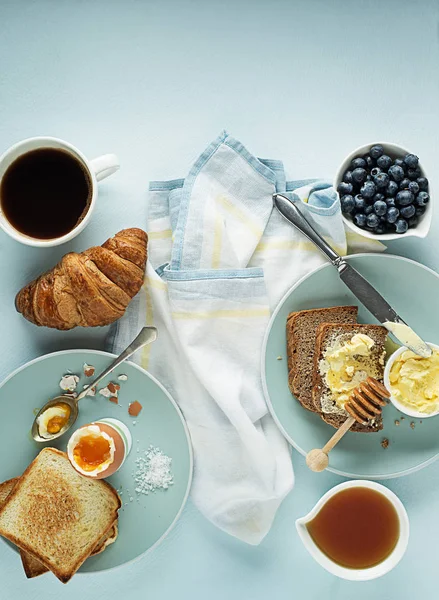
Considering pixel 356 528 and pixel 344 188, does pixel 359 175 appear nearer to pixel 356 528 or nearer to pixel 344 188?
pixel 344 188

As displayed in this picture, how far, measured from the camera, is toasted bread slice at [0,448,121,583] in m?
1.64

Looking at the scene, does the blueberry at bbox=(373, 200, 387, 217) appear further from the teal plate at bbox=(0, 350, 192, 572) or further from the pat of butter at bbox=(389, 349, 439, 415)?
the teal plate at bbox=(0, 350, 192, 572)

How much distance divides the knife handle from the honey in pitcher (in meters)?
0.63

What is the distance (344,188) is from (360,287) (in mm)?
258

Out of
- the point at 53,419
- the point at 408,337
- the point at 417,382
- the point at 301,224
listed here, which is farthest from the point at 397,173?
the point at 53,419

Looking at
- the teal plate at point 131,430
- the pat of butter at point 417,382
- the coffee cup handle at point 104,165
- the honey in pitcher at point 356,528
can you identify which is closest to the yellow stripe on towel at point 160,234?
the coffee cup handle at point 104,165

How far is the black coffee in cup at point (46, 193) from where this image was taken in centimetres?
158

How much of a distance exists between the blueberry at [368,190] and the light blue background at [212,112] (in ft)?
0.64

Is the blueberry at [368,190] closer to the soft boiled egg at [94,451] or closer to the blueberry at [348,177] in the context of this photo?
the blueberry at [348,177]

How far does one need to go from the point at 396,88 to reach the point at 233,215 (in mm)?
592

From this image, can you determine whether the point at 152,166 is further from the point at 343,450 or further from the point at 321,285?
the point at 343,450

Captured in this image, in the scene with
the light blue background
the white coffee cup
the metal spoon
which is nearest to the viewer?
the white coffee cup

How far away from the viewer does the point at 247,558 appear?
1.81m

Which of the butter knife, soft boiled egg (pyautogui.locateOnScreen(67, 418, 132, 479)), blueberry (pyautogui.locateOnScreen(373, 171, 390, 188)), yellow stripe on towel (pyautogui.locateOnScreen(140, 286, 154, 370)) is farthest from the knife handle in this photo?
soft boiled egg (pyautogui.locateOnScreen(67, 418, 132, 479))
